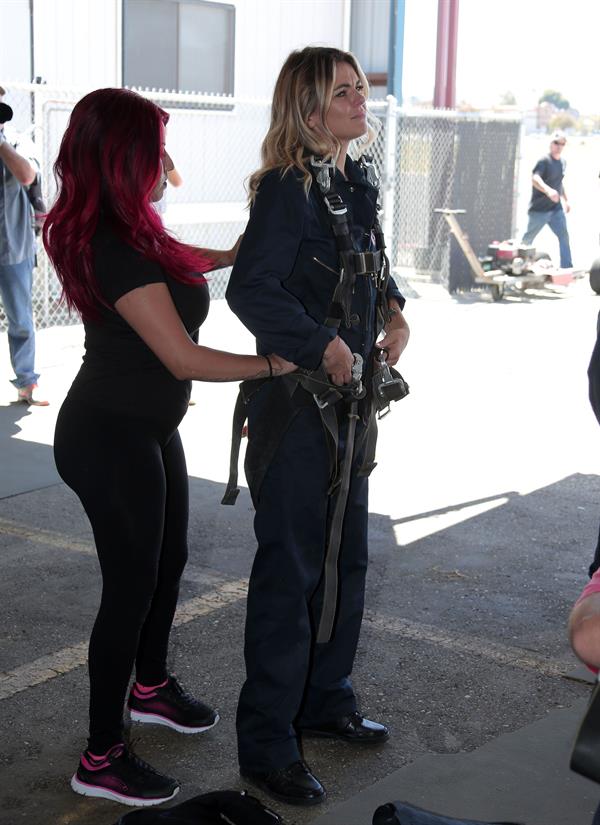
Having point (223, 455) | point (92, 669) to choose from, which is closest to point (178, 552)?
point (92, 669)

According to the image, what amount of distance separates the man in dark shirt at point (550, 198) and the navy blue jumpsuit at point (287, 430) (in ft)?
43.5

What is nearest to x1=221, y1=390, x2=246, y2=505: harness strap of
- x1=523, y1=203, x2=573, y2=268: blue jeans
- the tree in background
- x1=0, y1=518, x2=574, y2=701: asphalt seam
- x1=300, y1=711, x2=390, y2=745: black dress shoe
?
x1=300, y1=711, x2=390, y2=745: black dress shoe

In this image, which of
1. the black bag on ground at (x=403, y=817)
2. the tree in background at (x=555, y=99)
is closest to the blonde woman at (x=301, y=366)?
the black bag on ground at (x=403, y=817)

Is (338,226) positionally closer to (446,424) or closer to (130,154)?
(130,154)

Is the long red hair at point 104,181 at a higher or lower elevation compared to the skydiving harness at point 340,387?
higher

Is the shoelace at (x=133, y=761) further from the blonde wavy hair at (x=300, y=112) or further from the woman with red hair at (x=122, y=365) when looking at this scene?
the blonde wavy hair at (x=300, y=112)

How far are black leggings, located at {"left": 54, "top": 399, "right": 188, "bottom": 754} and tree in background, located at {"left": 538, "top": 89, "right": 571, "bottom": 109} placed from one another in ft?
445

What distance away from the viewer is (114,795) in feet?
11.4

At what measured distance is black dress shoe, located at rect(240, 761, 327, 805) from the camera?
11.5 ft

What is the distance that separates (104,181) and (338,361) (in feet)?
2.63

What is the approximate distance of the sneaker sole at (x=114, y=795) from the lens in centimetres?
347

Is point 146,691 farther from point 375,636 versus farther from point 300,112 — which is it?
point 300,112

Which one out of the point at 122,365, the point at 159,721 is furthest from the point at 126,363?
the point at 159,721

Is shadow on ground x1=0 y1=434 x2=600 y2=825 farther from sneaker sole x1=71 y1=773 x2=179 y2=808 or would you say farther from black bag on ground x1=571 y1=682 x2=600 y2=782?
black bag on ground x1=571 y1=682 x2=600 y2=782
